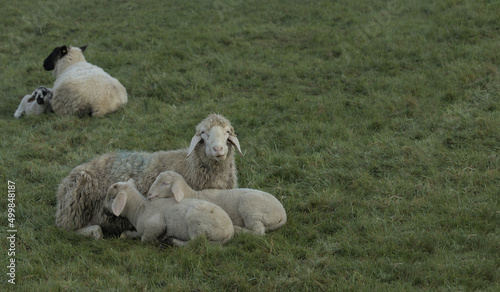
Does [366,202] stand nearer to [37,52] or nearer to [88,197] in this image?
[88,197]

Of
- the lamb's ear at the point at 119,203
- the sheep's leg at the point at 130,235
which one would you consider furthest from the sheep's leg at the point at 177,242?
the lamb's ear at the point at 119,203

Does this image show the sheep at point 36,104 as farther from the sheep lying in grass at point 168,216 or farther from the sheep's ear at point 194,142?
the sheep's ear at point 194,142

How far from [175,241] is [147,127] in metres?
3.67

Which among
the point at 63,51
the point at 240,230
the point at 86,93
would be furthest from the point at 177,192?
the point at 63,51

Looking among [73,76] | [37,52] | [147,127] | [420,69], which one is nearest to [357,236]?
[147,127]

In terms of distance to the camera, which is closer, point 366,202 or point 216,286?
point 216,286

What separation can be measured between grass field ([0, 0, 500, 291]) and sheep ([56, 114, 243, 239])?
0.31 m

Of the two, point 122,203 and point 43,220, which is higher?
point 122,203

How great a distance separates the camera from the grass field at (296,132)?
4262 millimetres

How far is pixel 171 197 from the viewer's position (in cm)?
511

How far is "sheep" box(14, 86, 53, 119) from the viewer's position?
899 cm

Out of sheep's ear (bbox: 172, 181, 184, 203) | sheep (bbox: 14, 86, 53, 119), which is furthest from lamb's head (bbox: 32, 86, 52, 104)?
sheep's ear (bbox: 172, 181, 184, 203)

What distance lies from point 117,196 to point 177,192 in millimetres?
603

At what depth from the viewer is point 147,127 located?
8078 millimetres
